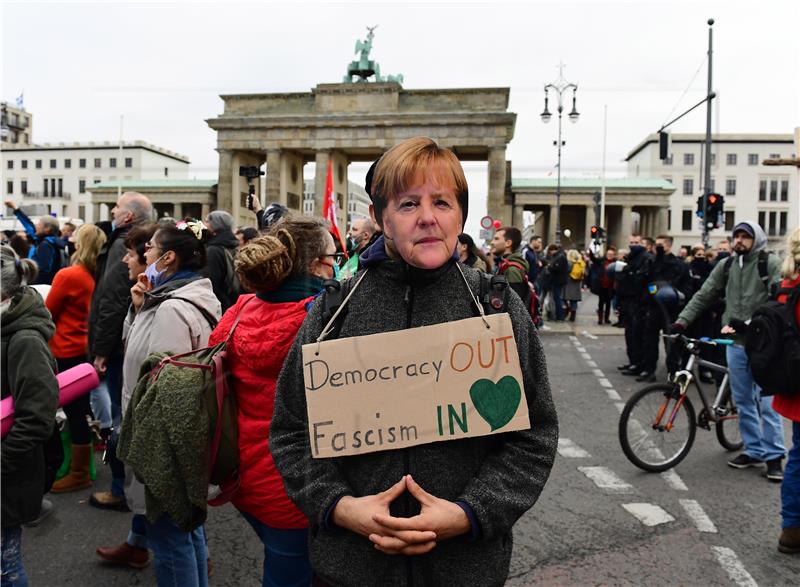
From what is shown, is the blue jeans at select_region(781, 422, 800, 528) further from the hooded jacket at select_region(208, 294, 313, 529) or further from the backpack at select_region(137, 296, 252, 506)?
the backpack at select_region(137, 296, 252, 506)

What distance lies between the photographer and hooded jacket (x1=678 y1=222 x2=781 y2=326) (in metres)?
6.63

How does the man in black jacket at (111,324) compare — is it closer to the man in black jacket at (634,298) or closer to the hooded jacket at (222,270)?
the hooded jacket at (222,270)

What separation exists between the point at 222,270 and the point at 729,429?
5.10 metres

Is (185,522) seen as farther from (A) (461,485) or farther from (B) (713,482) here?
(B) (713,482)

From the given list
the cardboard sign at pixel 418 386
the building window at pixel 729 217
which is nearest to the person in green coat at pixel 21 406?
the cardboard sign at pixel 418 386

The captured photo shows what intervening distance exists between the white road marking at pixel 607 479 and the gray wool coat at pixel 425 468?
394 cm

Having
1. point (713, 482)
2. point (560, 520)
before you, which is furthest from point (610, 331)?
point (560, 520)

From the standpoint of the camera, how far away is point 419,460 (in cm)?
184

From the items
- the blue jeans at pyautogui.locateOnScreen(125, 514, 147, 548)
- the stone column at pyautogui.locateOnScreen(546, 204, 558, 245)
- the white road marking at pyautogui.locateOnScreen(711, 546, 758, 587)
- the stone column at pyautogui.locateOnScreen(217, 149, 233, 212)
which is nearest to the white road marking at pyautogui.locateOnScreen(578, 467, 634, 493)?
the white road marking at pyautogui.locateOnScreen(711, 546, 758, 587)

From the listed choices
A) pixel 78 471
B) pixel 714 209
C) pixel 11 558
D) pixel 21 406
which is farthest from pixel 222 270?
pixel 714 209

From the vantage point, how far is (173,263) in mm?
3646

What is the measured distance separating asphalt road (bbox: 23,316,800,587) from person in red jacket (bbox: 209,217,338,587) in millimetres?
1514

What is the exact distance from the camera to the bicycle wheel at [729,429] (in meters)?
6.37

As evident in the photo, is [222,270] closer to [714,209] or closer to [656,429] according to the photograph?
[656,429]
